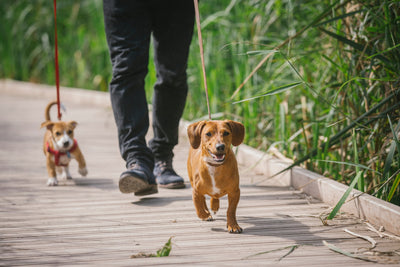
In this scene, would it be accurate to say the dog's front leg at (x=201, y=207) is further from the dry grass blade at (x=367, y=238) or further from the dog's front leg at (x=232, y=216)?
the dry grass blade at (x=367, y=238)

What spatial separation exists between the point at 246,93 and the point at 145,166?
74.0 inches

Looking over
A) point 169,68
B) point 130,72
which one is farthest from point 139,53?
point 169,68

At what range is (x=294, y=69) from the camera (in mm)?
2449

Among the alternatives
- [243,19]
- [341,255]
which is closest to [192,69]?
[243,19]

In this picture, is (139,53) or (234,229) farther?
(139,53)

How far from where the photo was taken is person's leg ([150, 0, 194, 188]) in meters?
3.20

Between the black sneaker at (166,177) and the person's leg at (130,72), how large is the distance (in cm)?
36

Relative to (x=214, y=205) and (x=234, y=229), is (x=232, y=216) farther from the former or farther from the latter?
(x=214, y=205)

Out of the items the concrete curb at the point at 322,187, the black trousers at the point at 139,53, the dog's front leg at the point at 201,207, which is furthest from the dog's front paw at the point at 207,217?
the concrete curb at the point at 322,187

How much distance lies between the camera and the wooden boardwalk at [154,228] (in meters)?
2.15

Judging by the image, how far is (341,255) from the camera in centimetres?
215

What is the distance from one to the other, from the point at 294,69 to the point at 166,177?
1345 mm

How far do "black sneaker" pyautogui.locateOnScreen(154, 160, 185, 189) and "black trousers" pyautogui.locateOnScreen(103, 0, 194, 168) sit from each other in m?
0.33

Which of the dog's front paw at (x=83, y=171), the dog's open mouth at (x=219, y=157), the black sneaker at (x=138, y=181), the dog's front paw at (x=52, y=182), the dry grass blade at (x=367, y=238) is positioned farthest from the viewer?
the dog's front paw at (x=83, y=171)
